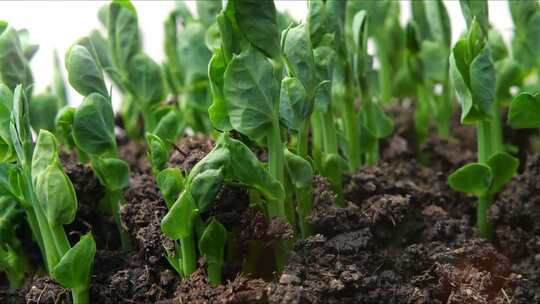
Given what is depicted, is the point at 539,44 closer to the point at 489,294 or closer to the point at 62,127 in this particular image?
the point at 489,294

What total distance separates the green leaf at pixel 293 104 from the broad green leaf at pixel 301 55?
1 centimetres

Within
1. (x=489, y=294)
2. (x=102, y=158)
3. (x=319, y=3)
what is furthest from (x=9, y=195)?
(x=489, y=294)

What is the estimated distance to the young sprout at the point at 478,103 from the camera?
931mm

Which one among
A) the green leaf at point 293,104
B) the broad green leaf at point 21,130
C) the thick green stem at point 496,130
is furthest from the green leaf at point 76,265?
the thick green stem at point 496,130

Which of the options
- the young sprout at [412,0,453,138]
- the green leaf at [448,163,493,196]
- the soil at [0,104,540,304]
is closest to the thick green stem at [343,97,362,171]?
the soil at [0,104,540,304]

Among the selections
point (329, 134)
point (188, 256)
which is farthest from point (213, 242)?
point (329, 134)

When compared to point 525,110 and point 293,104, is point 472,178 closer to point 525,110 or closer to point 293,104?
point 525,110

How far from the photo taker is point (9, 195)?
94 centimetres

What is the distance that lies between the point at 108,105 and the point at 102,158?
6cm

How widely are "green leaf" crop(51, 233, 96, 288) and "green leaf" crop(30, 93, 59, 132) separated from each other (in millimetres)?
460

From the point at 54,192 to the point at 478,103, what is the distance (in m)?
0.48

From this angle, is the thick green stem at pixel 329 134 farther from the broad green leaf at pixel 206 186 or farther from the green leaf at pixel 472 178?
the broad green leaf at pixel 206 186

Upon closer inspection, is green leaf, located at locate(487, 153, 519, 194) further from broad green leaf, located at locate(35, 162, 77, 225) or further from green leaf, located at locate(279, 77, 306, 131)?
broad green leaf, located at locate(35, 162, 77, 225)

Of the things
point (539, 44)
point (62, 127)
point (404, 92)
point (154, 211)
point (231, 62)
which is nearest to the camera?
point (231, 62)
